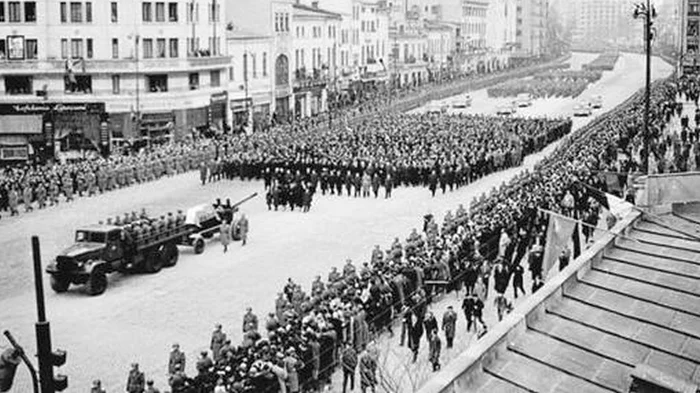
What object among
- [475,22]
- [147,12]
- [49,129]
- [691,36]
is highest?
[475,22]

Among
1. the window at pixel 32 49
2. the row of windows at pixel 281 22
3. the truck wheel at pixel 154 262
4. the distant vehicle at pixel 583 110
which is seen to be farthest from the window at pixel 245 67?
the truck wheel at pixel 154 262

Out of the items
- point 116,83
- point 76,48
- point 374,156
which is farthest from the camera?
point 76,48

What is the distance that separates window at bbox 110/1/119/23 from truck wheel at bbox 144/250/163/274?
3215 centimetres

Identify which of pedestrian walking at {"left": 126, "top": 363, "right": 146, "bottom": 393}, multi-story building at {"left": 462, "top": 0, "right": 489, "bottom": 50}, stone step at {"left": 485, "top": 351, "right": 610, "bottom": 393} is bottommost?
pedestrian walking at {"left": 126, "top": 363, "right": 146, "bottom": 393}

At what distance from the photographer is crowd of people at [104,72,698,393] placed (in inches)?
724

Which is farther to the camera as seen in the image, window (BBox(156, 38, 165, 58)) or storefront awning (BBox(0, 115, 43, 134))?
window (BBox(156, 38, 165, 58))

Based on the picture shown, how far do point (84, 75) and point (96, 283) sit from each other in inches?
1322

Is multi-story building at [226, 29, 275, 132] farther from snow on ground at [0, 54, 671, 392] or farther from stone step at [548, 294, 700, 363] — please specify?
stone step at [548, 294, 700, 363]

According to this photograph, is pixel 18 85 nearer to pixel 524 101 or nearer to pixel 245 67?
pixel 245 67

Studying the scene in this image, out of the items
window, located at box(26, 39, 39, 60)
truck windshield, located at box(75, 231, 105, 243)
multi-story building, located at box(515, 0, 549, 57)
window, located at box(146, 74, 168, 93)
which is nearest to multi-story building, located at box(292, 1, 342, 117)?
window, located at box(146, 74, 168, 93)

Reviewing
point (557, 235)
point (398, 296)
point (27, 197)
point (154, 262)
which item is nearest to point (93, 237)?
point (154, 262)

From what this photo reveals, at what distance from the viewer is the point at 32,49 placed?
58062mm

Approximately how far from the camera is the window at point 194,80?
61844mm

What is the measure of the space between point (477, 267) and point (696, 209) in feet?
17.8
